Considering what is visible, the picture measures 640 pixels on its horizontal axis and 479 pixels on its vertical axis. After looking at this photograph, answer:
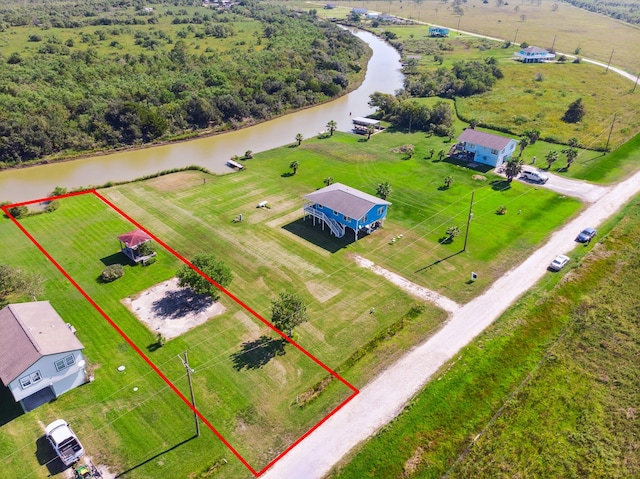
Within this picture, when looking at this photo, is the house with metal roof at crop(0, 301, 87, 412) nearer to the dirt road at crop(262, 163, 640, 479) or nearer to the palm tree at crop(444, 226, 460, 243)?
the dirt road at crop(262, 163, 640, 479)

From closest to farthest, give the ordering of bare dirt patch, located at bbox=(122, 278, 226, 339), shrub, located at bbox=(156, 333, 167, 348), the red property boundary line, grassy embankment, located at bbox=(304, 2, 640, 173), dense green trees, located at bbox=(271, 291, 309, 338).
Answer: the red property boundary line, dense green trees, located at bbox=(271, 291, 309, 338), shrub, located at bbox=(156, 333, 167, 348), bare dirt patch, located at bbox=(122, 278, 226, 339), grassy embankment, located at bbox=(304, 2, 640, 173)

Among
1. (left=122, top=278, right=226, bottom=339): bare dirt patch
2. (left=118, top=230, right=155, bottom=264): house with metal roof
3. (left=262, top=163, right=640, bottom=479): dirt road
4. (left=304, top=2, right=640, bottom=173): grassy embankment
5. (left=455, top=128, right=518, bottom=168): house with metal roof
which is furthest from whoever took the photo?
(left=304, top=2, right=640, bottom=173): grassy embankment

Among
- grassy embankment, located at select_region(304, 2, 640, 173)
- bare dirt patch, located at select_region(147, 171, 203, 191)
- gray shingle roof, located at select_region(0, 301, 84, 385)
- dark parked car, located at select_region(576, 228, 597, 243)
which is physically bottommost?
grassy embankment, located at select_region(304, 2, 640, 173)

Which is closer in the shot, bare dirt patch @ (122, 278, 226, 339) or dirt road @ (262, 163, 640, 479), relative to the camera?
dirt road @ (262, 163, 640, 479)

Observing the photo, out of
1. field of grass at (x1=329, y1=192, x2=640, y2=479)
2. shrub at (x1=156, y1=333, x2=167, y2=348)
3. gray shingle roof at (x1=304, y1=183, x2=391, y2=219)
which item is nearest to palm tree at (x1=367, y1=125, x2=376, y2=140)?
gray shingle roof at (x1=304, y1=183, x2=391, y2=219)

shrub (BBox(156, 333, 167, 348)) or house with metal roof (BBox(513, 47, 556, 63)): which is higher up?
shrub (BBox(156, 333, 167, 348))

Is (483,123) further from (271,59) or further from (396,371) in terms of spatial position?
(396,371)

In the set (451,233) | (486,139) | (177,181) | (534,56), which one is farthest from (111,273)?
(534,56)

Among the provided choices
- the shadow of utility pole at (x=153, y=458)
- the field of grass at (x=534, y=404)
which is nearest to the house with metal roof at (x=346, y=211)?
the field of grass at (x=534, y=404)
